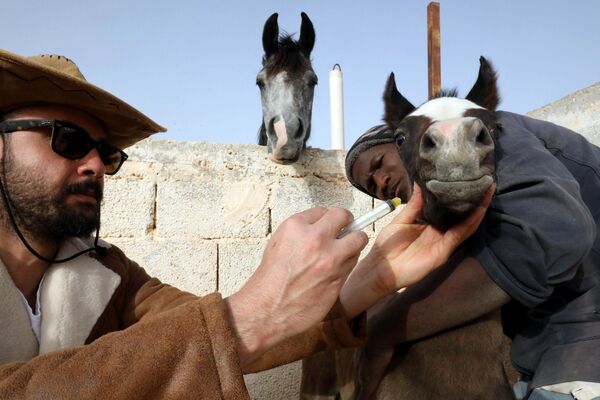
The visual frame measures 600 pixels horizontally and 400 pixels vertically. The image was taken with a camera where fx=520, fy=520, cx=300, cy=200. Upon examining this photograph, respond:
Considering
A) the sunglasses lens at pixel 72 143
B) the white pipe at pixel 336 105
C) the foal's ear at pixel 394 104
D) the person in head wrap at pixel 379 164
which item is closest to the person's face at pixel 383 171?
the person in head wrap at pixel 379 164

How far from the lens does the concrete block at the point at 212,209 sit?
11.8 ft

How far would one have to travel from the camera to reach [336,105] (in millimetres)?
7891

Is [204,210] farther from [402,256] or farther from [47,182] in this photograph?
[402,256]

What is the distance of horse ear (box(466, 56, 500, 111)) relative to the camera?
7.18 feet

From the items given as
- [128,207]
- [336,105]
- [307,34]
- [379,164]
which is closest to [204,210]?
[128,207]

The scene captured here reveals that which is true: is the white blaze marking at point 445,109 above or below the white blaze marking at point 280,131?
below

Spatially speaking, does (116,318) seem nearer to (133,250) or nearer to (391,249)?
(391,249)

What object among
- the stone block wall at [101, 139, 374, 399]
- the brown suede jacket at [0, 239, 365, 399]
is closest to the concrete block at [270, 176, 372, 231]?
the stone block wall at [101, 139, 374, 399]

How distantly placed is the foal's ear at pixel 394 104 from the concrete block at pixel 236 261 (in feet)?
5.82

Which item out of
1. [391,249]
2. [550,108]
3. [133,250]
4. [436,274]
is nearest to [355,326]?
[391,249]

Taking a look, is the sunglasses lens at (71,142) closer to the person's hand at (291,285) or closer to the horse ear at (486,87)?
the person's hand at (291,285)

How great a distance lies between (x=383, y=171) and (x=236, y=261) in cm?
148

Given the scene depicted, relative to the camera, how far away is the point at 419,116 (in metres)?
1.94

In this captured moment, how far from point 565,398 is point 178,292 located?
4.54 feet
